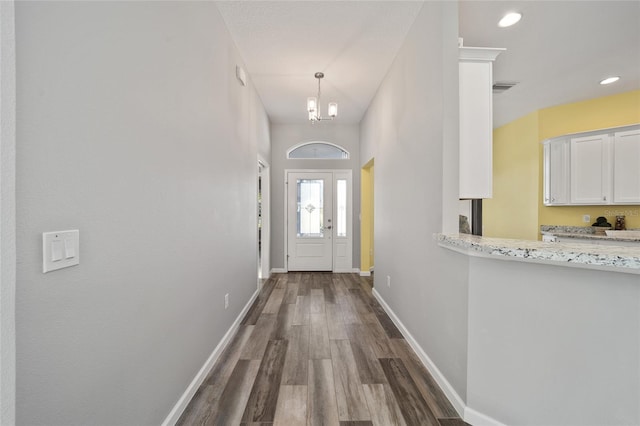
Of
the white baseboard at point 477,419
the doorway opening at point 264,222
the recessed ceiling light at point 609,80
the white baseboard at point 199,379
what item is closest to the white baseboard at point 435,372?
the white baseboard at point 477,419

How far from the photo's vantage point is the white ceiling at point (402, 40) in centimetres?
209

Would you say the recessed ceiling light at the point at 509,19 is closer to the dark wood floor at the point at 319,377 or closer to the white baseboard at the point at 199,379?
the dark wood floor at the point at 319,377

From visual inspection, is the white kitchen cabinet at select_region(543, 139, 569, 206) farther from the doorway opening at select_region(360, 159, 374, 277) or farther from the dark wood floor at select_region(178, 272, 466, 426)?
the dark wood floor at select_region(178, 272, 466, 426)

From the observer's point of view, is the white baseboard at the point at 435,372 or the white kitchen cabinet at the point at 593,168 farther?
the white kitchen cabinet at the point at 593,168

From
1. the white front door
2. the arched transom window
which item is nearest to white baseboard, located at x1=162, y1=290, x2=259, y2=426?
the white front door

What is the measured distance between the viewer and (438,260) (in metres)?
1.82

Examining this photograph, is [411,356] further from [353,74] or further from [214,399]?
[353,74]

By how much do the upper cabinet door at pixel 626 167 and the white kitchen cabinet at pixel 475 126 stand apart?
307 cm

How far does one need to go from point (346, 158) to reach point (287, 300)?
288cm

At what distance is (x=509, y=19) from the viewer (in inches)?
85.5

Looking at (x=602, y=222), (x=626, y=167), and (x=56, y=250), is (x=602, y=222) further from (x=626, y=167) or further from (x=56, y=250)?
(x=56, y=250)

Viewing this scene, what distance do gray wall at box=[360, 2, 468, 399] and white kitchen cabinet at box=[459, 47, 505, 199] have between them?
10 centimetres

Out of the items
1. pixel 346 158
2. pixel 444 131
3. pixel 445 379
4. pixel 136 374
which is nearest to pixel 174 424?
pixel 136 374
